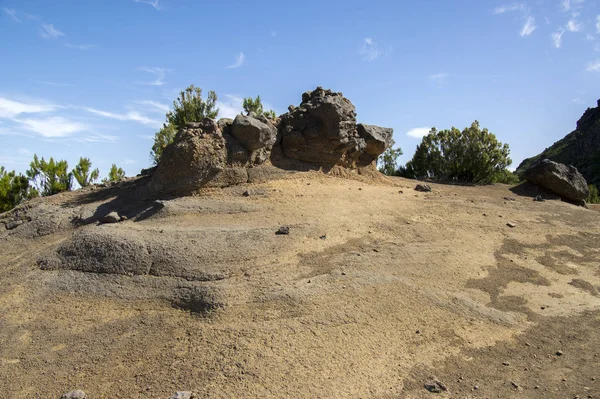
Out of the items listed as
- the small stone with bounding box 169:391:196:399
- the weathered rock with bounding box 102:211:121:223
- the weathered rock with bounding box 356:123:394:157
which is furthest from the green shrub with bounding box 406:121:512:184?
the small stone with bounding box 169:391:196:399

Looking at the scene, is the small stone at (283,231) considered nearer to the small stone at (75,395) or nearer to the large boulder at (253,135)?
the large boulder at (253,135)

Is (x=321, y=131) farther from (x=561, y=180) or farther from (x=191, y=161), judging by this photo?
(x=561, y=180)

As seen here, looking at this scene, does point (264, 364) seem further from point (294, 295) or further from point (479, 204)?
point (479, 204)

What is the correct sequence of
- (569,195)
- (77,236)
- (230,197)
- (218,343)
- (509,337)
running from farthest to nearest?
1. (569,195)
2. (230,197)
3. (77,236)
4. (509,337)
5. (218,343)

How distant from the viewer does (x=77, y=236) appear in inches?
313

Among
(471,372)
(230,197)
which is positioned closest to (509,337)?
(471,372)

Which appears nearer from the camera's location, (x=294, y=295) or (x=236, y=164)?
(x=294, y=295)

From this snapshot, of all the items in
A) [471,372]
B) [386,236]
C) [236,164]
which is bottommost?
Result: [471,372]

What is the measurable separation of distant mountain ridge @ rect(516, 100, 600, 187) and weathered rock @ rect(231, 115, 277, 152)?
121 feet

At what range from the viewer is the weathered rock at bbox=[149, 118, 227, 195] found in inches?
351

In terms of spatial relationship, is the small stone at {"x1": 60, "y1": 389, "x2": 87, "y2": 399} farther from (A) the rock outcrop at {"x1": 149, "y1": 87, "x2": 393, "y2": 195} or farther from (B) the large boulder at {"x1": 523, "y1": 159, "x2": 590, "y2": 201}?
(B) the large boulder at {"x1": 523, "y1": 159, "x2": 590, "y2": 201}

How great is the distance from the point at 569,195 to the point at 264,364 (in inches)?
405

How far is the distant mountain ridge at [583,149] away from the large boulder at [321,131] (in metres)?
A: 34.6

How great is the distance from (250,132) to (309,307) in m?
4.44
